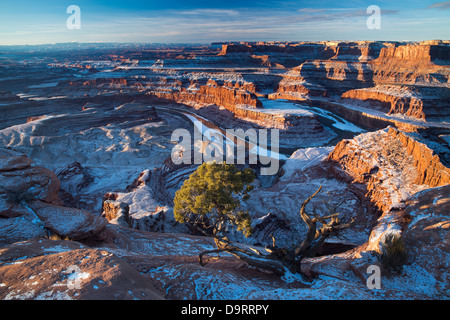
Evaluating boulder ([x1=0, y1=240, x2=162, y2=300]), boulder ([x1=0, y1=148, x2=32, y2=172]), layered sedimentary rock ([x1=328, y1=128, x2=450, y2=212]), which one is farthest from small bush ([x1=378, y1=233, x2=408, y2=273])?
boulder ([x1=0, y1=148, x2=32, y2=172])

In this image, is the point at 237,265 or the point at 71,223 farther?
the point at 71,223

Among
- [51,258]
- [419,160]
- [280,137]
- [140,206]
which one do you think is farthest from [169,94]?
[51,258]

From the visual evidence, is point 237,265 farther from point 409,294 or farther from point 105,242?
point 105,242

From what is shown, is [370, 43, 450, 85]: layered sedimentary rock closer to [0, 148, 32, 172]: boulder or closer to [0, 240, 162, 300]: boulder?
[0, 240, 162, 300]: boulder

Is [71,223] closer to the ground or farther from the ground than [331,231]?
closer to the ground

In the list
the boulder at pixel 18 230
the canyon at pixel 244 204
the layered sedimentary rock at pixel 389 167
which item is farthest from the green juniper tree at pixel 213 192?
the layered sedimentary rock at pixel 389 167

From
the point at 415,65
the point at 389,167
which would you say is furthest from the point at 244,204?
the point at 415,65

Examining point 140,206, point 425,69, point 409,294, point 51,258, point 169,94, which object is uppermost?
point 425,69

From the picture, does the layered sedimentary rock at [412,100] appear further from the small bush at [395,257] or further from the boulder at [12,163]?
the boulder at [12,163]

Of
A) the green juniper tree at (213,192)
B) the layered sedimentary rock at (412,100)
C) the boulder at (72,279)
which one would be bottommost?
the boulder at (72,279)
